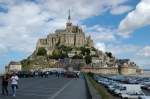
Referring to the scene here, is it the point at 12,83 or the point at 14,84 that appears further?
the point at 12,83

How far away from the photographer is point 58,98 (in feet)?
101

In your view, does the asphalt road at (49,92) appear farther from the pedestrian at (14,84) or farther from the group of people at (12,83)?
the group of people at (12,83)

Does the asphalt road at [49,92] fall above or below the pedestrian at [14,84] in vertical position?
below

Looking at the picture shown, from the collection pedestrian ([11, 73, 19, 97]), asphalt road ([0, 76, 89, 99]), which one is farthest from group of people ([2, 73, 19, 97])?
asphalt road ([0, 76, 89, 99])

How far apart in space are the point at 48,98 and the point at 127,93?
74.5 feet

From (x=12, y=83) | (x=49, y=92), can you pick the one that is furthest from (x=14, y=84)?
(x=49, y=92)

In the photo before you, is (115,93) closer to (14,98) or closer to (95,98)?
(14,98)

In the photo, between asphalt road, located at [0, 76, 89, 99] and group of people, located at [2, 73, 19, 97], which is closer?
asphalt road, located at [0, 76, 89, 99]

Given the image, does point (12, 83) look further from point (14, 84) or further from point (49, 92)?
point (49, 92)

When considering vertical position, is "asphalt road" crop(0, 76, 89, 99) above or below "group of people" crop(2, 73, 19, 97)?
below

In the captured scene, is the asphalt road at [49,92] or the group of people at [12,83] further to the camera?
the group of people at [12,83]

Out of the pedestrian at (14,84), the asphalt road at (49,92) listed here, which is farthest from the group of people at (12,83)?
the asphalt road at (49,92)

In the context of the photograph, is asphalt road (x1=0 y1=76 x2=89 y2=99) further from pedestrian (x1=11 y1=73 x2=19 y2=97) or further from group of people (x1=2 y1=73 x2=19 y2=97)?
group of people (x1=2 y1=73 x2=19 y2=97)

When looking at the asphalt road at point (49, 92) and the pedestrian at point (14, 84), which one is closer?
the asphalt road at point (49, 92)
